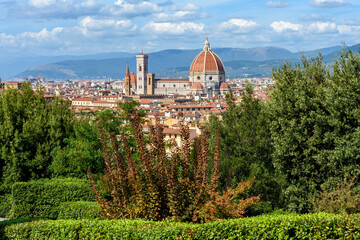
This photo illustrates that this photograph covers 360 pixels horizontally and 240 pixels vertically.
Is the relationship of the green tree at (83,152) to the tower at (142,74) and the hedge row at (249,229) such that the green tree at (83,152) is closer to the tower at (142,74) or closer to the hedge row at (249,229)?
the hedge row at (249,229)

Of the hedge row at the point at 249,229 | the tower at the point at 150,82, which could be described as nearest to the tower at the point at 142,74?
the tower at the point at 150,82

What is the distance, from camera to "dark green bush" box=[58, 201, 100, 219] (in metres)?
9.22

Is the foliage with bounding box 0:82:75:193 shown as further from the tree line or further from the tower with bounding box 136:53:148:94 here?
the tower with bounding box 136:53:148:94

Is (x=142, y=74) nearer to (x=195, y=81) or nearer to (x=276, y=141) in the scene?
(x=195, y=81)

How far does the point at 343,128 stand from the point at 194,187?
19.6 feet

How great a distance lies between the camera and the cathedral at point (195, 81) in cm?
14350

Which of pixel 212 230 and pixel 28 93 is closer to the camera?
pixel 212 230

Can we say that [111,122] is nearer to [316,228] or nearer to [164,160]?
[164,160]

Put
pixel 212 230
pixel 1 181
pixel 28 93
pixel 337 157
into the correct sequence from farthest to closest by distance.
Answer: pixel 28 93 → pixel 1 181 → pixel 337 157 → pixel 212 230

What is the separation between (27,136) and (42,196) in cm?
334

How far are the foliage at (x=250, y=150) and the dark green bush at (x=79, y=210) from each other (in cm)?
376

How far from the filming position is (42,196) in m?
11.4

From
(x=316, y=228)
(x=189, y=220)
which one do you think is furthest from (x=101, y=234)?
(x=316, y=228)

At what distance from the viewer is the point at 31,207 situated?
11.4m
